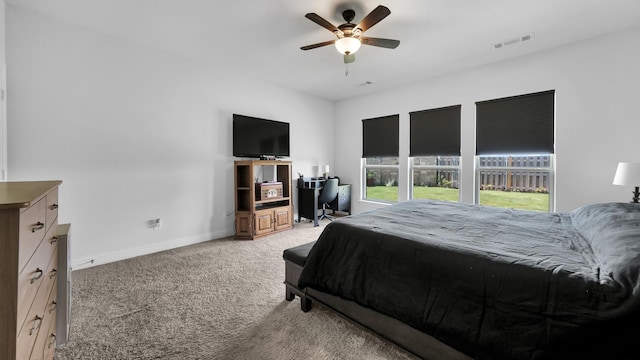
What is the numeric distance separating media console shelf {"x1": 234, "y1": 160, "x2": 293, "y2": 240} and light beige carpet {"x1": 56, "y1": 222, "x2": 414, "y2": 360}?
106 cm

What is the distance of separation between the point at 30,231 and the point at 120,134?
2664 millimetres

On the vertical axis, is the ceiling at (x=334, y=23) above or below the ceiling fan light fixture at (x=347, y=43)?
above

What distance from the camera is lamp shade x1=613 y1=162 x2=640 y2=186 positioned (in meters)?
Answer: 2.36

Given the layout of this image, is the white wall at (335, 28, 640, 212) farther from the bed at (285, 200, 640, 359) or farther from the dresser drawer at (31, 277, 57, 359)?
the dresser drawer at (31, 277, 57, 359)

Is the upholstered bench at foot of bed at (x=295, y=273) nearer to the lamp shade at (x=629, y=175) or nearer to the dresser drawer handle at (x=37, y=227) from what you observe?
the dresser drawer handle at (x=37, y=227)

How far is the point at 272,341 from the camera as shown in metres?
1.71

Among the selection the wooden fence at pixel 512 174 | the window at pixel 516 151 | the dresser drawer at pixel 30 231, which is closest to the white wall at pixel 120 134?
the dresser drawer at pixel 30 231

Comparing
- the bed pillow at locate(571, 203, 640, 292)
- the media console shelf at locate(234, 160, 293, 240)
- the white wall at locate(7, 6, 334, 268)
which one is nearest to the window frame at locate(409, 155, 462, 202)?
the bed pillow at locate(571, 203, 640, 292)

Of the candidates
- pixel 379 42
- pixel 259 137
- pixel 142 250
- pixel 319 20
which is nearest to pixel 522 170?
pixel 379 42

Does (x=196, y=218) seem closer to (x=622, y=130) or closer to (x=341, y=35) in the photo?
(x=341, y=35)

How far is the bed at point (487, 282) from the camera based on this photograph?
103 centimetres

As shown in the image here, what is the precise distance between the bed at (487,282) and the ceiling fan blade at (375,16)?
1734 millimetres

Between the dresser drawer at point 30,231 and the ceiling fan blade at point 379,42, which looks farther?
the ceiling fan blade at point 379,42

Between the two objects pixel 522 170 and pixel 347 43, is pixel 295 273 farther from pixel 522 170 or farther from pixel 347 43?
pixel 522 170
